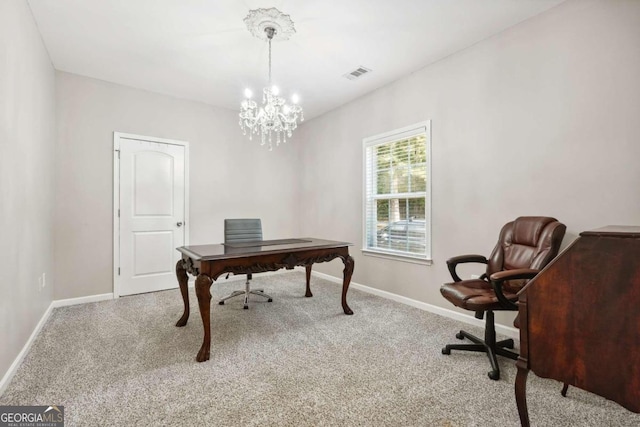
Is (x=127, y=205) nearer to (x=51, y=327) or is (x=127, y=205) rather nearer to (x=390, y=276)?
(x=51, y=327)

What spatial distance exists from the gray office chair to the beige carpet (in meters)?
0.43

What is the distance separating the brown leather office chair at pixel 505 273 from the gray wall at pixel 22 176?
10.2 ft

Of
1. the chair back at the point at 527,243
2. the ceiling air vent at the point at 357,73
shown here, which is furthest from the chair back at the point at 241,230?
the chair back at the point at 527,243

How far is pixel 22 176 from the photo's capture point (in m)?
2.25

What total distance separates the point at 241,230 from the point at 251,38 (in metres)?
2.08

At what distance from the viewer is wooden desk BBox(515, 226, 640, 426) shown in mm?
1064

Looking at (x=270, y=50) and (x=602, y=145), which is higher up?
(x=270, y=50)

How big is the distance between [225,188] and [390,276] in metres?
2.90

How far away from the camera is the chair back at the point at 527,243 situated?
6.97 feet

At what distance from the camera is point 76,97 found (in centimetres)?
358

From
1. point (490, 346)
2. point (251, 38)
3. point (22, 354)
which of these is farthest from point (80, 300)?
point (490, 346)

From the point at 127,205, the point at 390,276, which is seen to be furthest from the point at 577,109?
the point at 127,205

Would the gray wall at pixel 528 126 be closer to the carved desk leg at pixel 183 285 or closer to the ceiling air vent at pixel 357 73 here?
the ceiling air vent at pixel 357 73

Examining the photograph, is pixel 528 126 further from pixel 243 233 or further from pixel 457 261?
pixel 243 233
